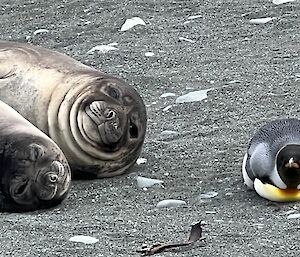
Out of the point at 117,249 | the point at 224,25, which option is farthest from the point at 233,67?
the point at 117,249

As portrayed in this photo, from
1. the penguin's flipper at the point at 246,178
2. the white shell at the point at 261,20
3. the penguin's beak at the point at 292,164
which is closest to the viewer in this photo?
the penguin's beak at the point at 292,164

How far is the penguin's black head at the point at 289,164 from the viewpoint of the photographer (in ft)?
14.9

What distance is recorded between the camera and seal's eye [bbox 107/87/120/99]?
536 cm

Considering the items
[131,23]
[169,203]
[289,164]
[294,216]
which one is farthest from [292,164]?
[131,23]

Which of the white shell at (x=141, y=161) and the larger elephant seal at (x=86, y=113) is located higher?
the larger elephant seal at (x=86, y=113)

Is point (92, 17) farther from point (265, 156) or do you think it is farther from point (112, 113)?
point (265, 156)

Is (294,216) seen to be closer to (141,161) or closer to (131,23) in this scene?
(141,161)

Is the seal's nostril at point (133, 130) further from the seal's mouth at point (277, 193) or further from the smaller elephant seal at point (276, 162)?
the seal's mouth at point (277, 193)

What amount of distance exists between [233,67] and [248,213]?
2.60 m

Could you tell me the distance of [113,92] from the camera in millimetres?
5383

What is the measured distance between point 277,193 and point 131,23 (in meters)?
3.78

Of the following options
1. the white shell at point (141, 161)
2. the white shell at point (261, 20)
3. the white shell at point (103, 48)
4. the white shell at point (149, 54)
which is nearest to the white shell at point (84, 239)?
the white shell at point (141, 161)

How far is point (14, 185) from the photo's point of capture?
15.7 feet

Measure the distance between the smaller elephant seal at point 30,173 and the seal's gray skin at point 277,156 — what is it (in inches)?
31.3
